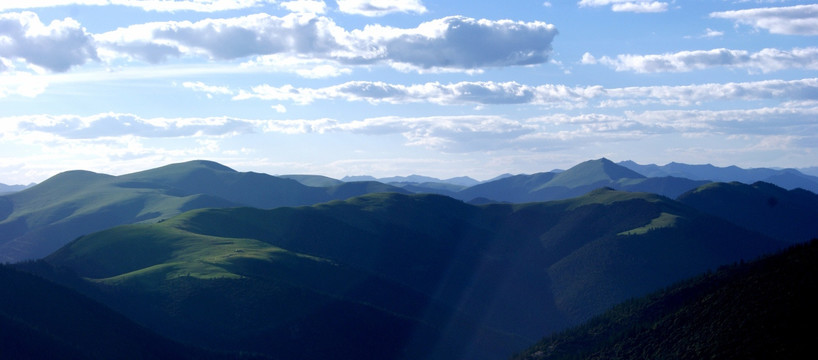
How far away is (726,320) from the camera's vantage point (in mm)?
111125

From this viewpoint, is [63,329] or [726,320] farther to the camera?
[63,329]

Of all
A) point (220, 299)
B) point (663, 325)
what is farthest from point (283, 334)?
point (663, 325)

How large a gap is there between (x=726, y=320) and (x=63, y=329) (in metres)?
124

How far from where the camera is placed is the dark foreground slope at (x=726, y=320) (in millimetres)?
98250

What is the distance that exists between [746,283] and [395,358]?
334ft

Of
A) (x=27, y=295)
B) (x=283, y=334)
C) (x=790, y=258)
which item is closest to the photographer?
(x=790, y=258)

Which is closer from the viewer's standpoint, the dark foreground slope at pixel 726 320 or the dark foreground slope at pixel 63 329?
the dark foreground slope at pixel 726 320

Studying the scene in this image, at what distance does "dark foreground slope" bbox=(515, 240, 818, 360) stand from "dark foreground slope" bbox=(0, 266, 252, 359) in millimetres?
86711

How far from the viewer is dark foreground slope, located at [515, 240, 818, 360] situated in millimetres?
98250

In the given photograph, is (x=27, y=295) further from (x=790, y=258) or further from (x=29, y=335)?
(x=790, y=258)

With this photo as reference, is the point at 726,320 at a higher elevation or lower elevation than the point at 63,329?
lower

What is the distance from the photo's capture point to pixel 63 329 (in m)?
146

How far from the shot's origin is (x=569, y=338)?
6383 inches

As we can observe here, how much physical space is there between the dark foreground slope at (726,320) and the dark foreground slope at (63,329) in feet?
284
